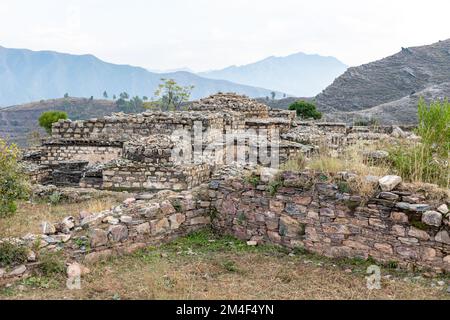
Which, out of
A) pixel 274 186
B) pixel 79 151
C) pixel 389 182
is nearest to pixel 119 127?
pixel 79 151

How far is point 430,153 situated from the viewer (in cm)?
646

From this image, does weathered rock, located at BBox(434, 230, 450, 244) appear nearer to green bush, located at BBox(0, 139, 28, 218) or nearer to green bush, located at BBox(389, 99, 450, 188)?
green bush, located at BBox(389, 99, 450, 188)

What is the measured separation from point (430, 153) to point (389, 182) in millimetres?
1378

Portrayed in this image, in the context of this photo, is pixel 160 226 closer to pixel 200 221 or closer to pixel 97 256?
pixel 200 221

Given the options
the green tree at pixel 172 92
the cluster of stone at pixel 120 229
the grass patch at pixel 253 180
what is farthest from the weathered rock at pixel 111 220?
the green tree at pixel 172 92

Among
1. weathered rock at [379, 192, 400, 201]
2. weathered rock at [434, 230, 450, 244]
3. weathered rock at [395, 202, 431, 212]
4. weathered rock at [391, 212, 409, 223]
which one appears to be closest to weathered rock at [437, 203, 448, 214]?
weathered rock at [395, 202, 431, 212]

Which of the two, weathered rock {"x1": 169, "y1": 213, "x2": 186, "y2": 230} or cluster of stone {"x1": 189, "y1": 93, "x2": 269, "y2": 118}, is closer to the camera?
weathered rock {"x1": 169, "y1": 213, "x2": 186, "y2": 230}

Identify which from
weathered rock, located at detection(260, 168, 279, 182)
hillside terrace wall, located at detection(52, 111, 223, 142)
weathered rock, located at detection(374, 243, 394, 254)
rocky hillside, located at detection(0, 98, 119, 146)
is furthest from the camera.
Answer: rocky hillside, located at detection(0, 98, 119, 146)

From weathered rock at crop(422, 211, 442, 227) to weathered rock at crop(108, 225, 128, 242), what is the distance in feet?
13.8

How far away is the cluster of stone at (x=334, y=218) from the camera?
5305mm

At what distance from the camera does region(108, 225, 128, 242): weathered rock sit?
615 cm

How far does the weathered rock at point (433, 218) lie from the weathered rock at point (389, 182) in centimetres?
56

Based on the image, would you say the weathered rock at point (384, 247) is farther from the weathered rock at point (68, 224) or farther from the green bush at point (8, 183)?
the green bush at point (8, 183)
